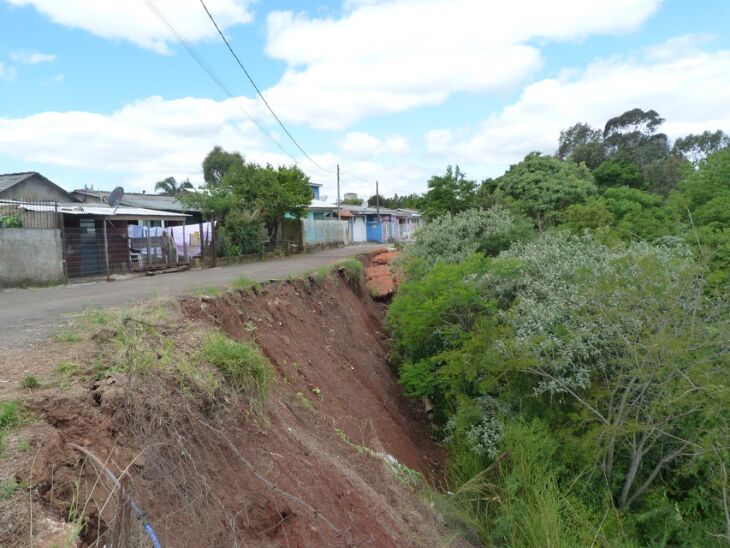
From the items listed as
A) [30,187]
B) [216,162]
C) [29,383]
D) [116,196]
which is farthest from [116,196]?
[216,162]

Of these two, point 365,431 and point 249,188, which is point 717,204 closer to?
point 365,431

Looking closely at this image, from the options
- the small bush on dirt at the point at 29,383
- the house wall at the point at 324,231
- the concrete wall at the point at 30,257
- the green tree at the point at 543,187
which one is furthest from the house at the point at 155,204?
the small bush on dirt at the point at 29,383

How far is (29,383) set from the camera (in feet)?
14.0

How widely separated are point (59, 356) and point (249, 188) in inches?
802

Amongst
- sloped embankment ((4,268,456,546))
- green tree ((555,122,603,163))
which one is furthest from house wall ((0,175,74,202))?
green tree ((555,122,603,163))

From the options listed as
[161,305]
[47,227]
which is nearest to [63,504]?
[161,305]

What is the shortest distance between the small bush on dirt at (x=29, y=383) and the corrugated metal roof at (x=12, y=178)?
23.2m

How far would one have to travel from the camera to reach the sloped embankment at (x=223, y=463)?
3.43m

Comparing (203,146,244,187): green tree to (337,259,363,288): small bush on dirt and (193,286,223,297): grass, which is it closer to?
(337,259,363,288): small bush on dirt

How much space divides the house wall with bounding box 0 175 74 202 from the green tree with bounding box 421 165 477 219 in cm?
1704

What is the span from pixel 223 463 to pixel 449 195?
671 inches

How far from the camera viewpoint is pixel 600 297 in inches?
292

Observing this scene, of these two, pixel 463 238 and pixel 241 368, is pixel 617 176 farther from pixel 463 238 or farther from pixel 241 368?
pixel 241 368

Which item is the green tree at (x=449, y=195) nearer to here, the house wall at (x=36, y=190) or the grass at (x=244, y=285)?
the grass at (x=244, y=285)
